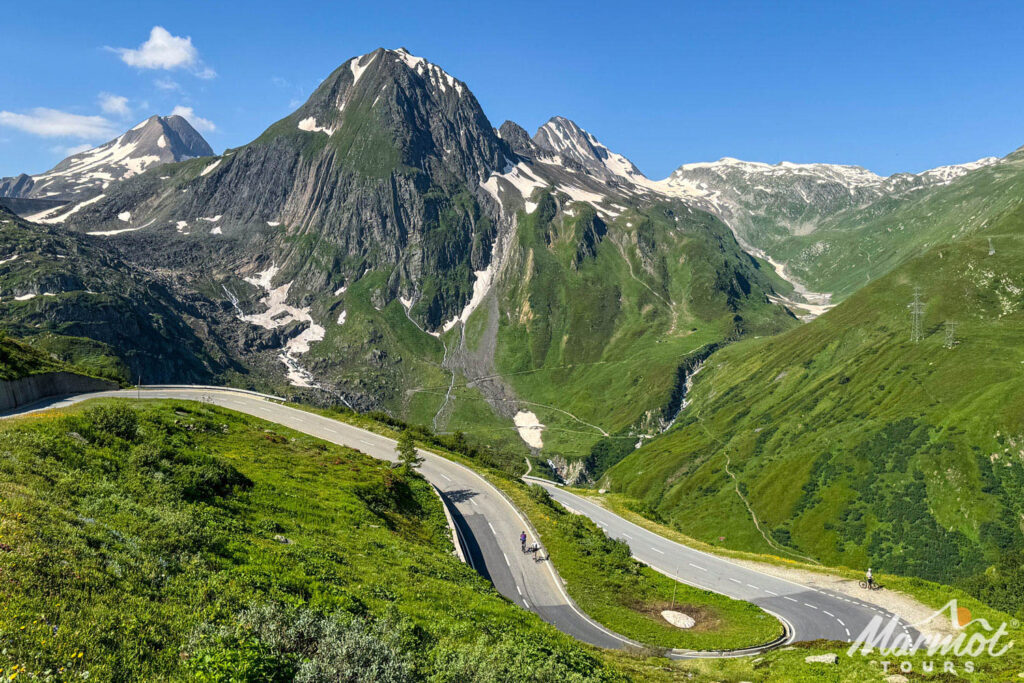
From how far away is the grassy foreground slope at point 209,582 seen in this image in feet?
41.8

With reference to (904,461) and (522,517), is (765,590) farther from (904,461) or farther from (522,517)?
(904,461)

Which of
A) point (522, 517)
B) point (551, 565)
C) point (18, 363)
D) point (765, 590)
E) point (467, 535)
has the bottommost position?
point (467, 535)

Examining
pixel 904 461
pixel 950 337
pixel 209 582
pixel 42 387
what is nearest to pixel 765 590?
pixel 209 582

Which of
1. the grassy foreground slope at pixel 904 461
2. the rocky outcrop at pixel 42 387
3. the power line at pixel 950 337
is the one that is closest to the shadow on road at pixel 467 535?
the rocky outcrop at pixel 42 387

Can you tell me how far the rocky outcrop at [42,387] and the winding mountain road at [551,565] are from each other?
3.93ft

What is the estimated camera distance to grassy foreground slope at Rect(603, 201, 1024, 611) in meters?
120

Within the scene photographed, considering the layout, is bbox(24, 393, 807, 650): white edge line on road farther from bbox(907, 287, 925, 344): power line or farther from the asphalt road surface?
bbox(907, 287, 925, 344): power line

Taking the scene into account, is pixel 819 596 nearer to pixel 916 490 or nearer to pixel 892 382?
pixel 916 490

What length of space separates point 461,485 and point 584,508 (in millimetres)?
31357

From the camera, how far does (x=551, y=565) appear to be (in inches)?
1896

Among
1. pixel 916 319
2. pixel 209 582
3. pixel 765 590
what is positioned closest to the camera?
pixel 209 582

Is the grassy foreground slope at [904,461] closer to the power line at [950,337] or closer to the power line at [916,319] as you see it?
the power line at [950,337]

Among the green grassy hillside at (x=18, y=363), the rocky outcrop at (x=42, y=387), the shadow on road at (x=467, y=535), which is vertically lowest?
the shadow on road at (x=467, y=535)

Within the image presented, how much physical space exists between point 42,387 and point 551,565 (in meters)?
61.5
